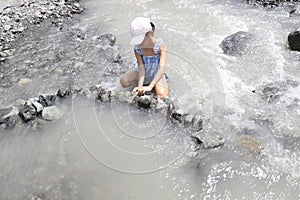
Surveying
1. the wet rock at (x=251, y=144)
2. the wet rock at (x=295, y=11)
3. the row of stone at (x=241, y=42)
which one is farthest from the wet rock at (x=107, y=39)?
the wet rock at (x=295, y=11)

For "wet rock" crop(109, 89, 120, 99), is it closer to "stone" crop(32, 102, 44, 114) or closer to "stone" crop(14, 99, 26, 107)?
"stone" crop(32, 102, 44, 114)

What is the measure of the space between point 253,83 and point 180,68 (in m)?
1.22

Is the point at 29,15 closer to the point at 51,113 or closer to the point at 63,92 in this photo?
the point at 63,92

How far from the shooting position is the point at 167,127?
4.31 meters

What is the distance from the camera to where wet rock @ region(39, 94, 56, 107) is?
15.7 ft

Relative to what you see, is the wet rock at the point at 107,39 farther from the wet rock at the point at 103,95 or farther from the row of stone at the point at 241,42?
the row of stone at the point at 241,42

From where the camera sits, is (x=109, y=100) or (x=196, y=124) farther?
(x=109, y=100)

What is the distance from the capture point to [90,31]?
23.3 feet

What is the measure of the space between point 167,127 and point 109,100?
3.39ft

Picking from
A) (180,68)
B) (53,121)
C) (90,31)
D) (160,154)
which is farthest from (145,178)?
(90,31)

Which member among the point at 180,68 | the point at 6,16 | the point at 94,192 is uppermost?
the point at 6,16

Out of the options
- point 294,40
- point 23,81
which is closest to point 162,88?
point 23,81

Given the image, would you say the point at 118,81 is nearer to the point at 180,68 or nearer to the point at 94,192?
the point at 180,68

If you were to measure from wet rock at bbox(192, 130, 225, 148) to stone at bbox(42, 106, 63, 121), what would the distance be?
6.26 feet
